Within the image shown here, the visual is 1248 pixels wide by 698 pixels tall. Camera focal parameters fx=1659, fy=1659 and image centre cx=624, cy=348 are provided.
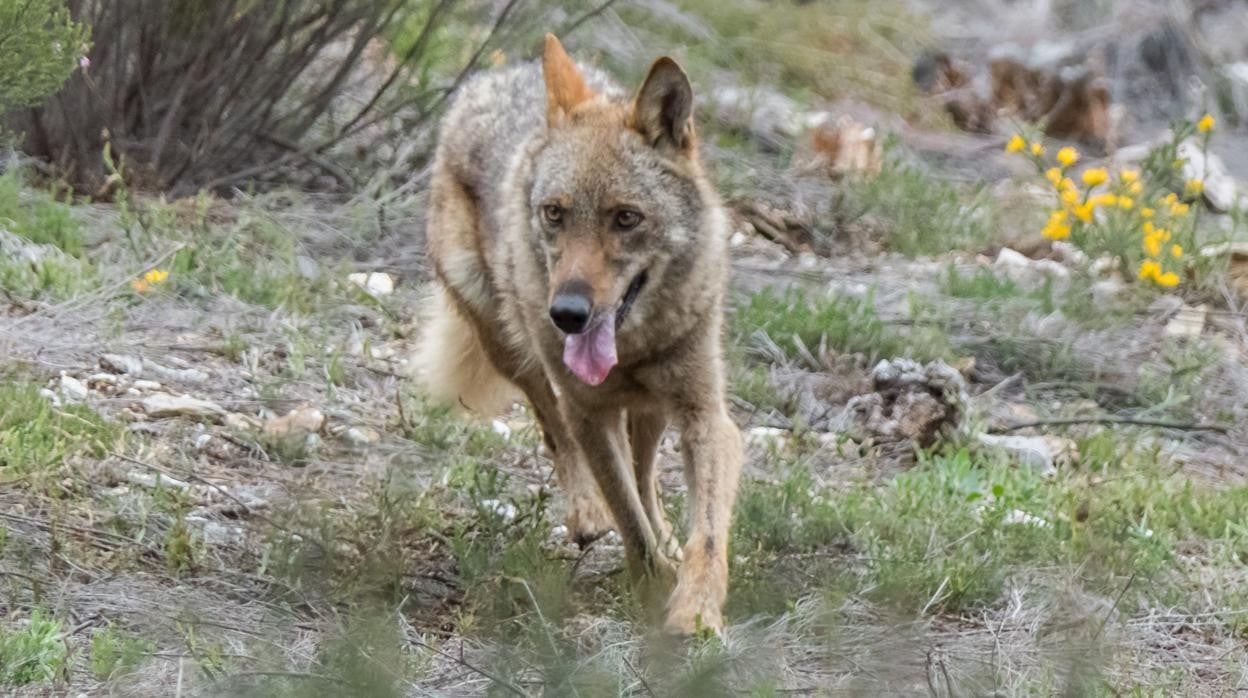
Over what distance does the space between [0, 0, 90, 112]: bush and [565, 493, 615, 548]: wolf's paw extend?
7.15ft

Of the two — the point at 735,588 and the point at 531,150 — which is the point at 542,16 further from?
the point at 735,588

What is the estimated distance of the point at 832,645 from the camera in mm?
3031

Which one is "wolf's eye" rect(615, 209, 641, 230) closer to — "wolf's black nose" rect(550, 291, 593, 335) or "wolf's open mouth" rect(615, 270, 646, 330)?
"wolf's open mouth" rect(615, 270, 646, 330)

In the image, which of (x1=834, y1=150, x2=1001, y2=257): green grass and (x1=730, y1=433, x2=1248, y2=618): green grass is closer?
(x1=730, y1=433, x2=1248, y2=618): green grass

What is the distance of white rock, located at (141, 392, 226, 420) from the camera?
5.93m

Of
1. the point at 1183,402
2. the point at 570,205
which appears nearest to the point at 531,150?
the point at 570,205

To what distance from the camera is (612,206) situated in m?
4.86

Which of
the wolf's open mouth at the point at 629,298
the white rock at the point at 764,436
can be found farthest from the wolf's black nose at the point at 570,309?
the white rock at the point at 764,436

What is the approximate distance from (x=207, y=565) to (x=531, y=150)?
1614mm

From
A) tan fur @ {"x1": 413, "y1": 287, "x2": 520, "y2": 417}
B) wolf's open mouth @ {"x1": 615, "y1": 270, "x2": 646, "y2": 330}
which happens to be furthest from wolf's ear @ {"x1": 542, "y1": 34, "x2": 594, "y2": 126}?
tan fur @ {"x1": 413, "y1": 287, "x2": 520, "y2": 417}

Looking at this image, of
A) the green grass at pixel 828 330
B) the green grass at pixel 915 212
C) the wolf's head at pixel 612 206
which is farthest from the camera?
the green grass at pixel 915 212

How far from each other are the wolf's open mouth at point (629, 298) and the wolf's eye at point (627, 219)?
15cm

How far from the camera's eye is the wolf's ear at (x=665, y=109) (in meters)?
4.99

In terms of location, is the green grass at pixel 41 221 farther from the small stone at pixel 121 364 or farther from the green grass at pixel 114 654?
the green grass at pixel 114 654
